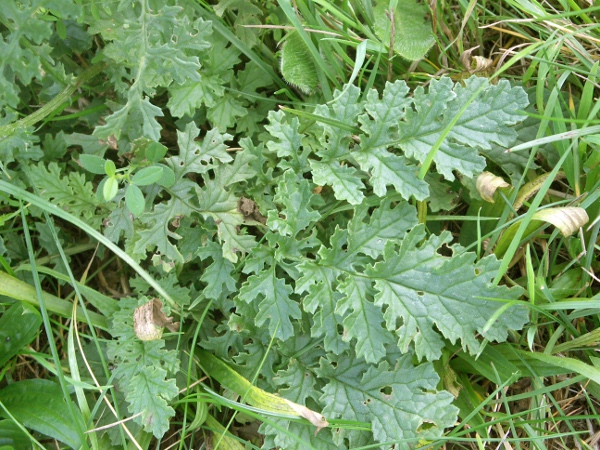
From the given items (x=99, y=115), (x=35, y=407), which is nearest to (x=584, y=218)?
(x=99, y=115)

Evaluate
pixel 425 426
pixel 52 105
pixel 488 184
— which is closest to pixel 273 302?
pixel 425 426

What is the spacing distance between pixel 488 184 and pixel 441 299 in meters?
0.52

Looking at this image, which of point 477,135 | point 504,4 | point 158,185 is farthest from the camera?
point 504,4

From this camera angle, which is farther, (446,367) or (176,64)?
(446,367)

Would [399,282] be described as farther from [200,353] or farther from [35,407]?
[35,407]

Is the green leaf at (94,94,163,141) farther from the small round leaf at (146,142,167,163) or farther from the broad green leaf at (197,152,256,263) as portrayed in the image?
the broad green leaf at (197,152,256,263)

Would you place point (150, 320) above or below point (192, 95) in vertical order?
below

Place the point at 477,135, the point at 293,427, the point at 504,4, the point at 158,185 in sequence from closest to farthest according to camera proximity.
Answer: the point at 477,135
the point at 293,427
the point at 158,185
the point at 504,4

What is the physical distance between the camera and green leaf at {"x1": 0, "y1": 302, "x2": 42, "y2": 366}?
2.50m

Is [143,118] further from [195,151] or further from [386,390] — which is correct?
[386,390]

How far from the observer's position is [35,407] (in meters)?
2.46

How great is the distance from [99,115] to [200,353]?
1.16m

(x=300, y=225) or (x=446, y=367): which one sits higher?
(x=300, y=225)

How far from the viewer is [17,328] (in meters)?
2.51
